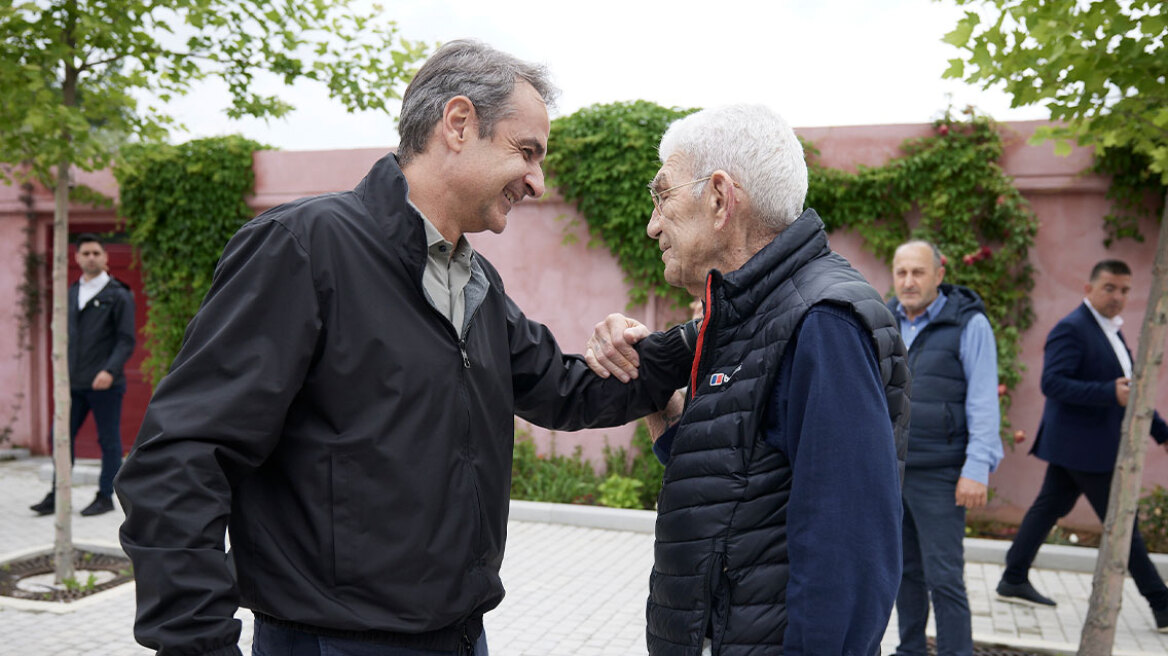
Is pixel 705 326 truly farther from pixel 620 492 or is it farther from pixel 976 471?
pixel 620 492

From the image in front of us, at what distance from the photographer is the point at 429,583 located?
1.89 m

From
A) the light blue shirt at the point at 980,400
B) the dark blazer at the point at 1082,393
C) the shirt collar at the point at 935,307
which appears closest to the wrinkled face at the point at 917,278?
the shirt collar at the point at 935,307

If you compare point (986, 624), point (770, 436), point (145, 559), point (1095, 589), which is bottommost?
point (986, 624)

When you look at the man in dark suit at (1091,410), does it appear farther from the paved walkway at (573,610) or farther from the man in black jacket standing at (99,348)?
the man in black jacket standing at (99,348)

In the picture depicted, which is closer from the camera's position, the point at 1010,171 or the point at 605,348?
the point at 605,348

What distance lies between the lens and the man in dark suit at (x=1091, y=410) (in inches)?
220

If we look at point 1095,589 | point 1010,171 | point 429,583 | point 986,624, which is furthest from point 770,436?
point 1010,171

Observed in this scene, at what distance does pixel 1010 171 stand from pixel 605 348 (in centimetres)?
655

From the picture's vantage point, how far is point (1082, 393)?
5.59m

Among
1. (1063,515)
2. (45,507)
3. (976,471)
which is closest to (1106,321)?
(1063,515)

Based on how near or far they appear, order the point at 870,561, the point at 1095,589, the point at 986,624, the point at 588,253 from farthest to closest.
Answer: the point at 588,253 → the point at 986,624 → the point at 1095,589 → the point at 870,561

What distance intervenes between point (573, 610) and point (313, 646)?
4.05 meters

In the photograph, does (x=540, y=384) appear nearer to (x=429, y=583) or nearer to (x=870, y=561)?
(x=429, y=583)

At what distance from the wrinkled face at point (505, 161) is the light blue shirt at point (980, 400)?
10.4 feet
